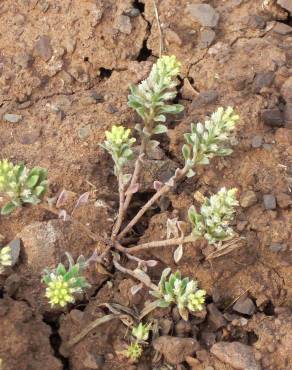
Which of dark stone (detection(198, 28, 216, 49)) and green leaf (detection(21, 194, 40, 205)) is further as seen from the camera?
dark stone (detection(198, 28, 216, 49))

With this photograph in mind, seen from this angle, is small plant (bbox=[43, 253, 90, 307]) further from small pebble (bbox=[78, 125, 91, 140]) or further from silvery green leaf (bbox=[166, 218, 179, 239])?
small pebble (bbox=[78, 125, 91, 140])

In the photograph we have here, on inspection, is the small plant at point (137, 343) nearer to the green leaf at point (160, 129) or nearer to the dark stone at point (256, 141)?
the green leaf at point (160, 129)

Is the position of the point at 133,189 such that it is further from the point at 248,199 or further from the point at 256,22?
the point at 256,22

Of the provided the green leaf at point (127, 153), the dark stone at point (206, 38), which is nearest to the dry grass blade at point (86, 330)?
the green leaf at point (127, 153)

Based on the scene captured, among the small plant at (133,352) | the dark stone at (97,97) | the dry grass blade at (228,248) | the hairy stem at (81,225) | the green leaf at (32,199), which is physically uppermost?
the green leaf at (32,199)

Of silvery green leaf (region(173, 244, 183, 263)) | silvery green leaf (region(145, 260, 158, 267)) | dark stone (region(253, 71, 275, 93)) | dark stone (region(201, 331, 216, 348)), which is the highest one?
dark stone (region(253, 71, 275, 93))

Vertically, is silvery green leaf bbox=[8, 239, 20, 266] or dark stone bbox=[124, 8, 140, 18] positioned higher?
dark stone bbox=[124, 8, 140, 18]

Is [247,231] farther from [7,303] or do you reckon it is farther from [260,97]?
[7,303]

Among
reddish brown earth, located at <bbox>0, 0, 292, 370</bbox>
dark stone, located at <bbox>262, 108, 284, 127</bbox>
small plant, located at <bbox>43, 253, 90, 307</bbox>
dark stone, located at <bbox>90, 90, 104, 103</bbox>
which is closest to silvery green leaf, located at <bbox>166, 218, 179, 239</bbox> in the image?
reddish brown earth, located at <bbox>0, 0, 292, 370</bbox>
